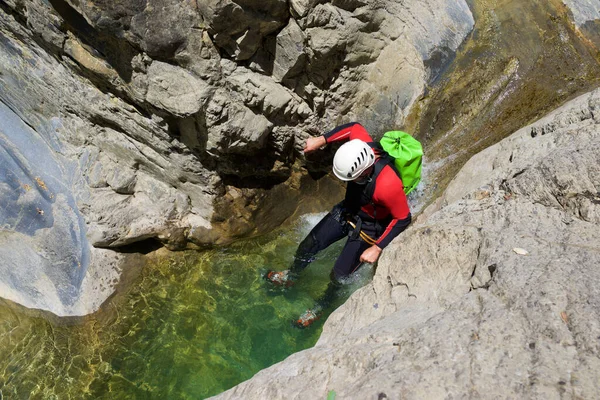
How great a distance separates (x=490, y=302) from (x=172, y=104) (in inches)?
152

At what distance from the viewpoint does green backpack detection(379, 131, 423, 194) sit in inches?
167

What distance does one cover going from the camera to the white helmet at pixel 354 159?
159 inches

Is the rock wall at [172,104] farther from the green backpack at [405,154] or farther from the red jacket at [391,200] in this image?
the red jacket at [391,200]

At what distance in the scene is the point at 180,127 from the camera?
5305 millimetres

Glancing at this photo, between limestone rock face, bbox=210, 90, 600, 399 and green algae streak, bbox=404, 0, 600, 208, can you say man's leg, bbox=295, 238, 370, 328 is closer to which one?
limestone rock face, bbox=210, 90, 600, 399

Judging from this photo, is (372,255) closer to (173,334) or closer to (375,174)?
(375,174)

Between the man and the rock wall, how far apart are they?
1127mm

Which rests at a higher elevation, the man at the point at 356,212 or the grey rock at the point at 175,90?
the grey rock at the point at 175,90

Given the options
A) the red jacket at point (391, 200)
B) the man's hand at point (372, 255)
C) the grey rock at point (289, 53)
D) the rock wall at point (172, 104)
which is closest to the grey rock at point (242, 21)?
the rock wall at point (172, 104)

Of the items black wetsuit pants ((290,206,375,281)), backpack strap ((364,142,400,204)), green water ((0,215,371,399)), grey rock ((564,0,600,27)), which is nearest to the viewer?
backpack strap ((364,142,400,204))

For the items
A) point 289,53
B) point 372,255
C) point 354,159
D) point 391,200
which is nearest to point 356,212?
point 391,200

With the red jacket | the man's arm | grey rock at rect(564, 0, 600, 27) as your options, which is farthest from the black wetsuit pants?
grey rock at rect(564, 0, 600, 27)

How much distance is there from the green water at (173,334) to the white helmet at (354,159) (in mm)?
2174

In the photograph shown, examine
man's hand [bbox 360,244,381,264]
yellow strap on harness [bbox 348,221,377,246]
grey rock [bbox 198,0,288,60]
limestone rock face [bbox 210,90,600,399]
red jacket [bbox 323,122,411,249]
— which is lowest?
yellow strap on harness [bbox 348,221,377,246]
